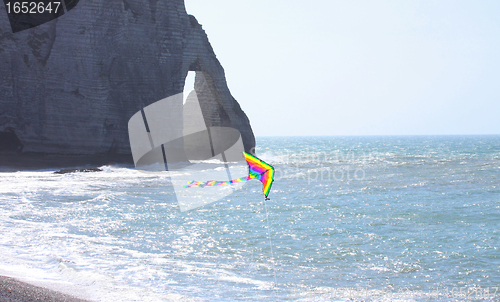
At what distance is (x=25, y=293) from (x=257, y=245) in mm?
6141

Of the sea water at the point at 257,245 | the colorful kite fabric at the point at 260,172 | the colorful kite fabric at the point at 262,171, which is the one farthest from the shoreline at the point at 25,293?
the colorful kite fabric at the point at 262,171

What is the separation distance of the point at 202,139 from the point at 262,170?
42292 mm

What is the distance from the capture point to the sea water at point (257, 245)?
28.9 feet

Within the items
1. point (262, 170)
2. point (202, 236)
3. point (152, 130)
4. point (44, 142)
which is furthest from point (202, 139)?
point (262, 170)

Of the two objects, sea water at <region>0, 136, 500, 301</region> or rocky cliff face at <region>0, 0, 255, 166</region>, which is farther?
rocky cliff face at <region>0, 0, 255, 166</region>

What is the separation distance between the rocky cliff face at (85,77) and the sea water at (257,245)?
13.4 meters

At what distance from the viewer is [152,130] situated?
127ft

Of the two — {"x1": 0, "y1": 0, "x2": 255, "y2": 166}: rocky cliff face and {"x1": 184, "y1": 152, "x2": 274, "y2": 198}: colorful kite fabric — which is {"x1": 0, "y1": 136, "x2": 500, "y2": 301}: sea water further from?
{"x1": 0, "y1": 0, "x2": 255, "y2": 166}: rocky cliff face

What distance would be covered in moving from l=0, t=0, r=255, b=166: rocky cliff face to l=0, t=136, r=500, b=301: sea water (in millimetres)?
13413

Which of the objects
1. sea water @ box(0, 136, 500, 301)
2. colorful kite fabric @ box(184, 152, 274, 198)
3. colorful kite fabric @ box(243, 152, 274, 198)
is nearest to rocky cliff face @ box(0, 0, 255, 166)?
sea water @ box(0, 136, 500, 301)

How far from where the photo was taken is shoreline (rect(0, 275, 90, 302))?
685 centimetres

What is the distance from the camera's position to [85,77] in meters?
35.7

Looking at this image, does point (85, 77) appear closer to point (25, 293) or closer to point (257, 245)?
point (257, 245)

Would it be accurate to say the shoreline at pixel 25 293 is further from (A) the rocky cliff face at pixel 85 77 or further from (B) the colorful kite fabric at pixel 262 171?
(A) the rocky cliff face at pixel 85 77
